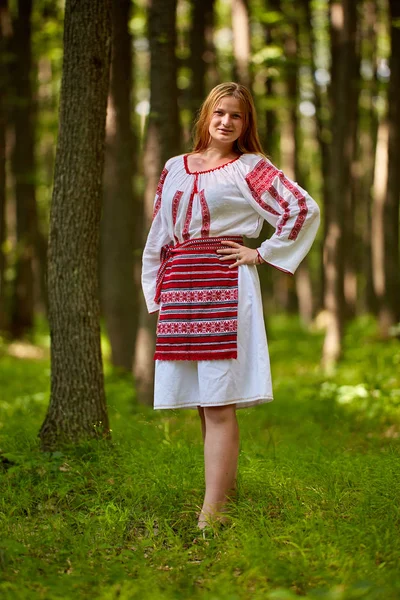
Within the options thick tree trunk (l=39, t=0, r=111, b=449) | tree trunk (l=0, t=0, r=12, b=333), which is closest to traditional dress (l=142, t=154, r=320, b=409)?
thick tree trunk (l=39, t=0, r=111, b=449)

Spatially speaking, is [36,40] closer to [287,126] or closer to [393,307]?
[287,126]

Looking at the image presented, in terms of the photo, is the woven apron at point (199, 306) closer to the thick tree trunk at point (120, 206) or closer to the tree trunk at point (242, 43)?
the thick tree trunk at point (120, 206)

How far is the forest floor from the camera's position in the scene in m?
3.19

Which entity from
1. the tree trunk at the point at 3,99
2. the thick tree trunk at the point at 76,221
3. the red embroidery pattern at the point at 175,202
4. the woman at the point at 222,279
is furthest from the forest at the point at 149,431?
the tree trunk at the point at 3,99

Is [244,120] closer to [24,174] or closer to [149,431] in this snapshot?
[149,431]

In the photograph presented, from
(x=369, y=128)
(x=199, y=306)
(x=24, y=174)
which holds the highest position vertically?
(x=369, y=128)

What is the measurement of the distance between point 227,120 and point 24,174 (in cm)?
1033

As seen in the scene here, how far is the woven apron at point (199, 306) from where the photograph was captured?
4.11 metres

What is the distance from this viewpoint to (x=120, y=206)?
9.94 metres

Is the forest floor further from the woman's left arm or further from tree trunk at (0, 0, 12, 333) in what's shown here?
tree trunk at (0, 0, 12, 333)

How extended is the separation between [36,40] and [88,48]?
10995 millimetres

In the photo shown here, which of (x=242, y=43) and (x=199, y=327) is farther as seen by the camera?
(x=242, y=43)

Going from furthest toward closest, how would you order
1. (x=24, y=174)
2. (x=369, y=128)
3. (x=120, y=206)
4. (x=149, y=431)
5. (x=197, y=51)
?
(x=369, y=128) → (x=24, y=174) → (x=197, y=51) → (x=120, y=206) → (x=149, y=431)

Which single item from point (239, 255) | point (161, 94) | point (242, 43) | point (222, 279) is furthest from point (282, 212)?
point (242, 43)
